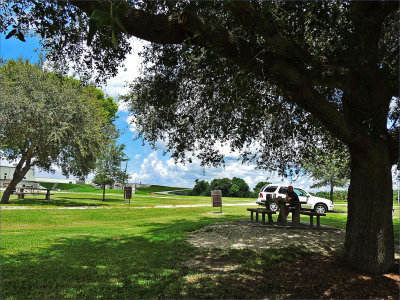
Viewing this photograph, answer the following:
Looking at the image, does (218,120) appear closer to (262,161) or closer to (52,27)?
(262,161)

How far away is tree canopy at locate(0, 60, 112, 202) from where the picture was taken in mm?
19031

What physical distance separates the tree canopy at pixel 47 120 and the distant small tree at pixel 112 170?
5490mm

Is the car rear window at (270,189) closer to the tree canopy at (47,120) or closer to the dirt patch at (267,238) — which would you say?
the dirt patch at (267,238)

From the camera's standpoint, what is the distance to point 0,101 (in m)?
18.5

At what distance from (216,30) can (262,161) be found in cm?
599

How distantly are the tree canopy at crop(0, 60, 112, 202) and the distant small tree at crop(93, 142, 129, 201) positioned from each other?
5.49 meters

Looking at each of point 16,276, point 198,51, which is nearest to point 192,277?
point 16,276

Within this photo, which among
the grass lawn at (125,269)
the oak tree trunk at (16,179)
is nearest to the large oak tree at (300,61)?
the grass lawn at (125,269)

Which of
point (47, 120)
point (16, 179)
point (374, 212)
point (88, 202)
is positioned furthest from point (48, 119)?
point (374, 212)

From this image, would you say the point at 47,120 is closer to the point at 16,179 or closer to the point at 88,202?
the point at 16,179

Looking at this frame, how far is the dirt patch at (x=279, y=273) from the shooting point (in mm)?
4648

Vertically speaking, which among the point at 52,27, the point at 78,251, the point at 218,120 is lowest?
the point at 78,251

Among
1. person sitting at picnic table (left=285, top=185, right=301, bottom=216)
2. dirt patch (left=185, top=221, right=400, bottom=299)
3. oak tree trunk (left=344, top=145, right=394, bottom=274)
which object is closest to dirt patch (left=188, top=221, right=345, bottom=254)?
dirt patch (left=185, top=221, right=400, bottom=299)

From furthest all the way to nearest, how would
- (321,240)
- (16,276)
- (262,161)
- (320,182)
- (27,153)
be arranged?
(320,182) < (27,153) < (262,161) < (321,240) < (16,276)
